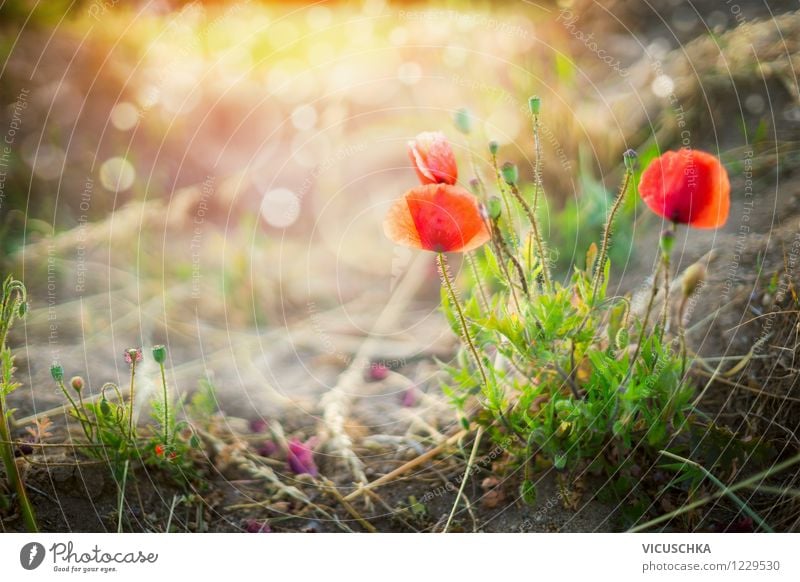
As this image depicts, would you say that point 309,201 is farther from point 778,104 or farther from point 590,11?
point 778,104

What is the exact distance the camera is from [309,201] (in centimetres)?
79

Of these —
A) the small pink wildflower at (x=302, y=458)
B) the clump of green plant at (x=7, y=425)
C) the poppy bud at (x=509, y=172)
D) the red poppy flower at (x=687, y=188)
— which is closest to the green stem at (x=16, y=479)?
the clump of green plant at (x=7, y=425)

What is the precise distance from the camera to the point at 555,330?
62 centimetres

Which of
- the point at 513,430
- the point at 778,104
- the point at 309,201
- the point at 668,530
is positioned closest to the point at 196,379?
the point at 309,201

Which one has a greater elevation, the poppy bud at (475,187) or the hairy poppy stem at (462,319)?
the poppy bud at (475,187)

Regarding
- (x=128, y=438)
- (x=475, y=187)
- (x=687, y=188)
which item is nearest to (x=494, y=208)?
(x=475, y=187)

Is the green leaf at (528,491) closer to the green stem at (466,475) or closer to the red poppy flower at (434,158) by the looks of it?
the green stem at (466,475)

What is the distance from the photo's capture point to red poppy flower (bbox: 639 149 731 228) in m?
0.59

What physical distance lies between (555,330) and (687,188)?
6.1 inches
